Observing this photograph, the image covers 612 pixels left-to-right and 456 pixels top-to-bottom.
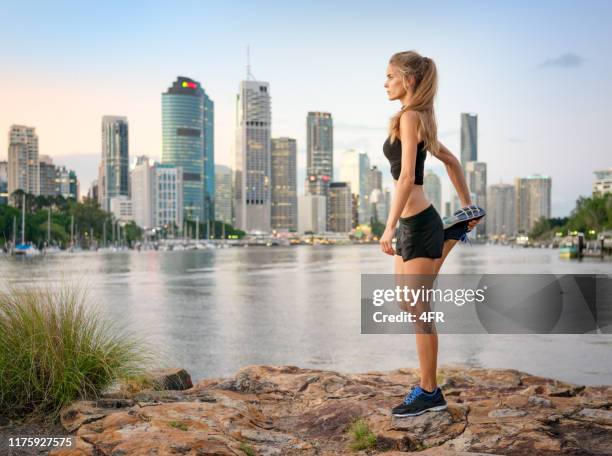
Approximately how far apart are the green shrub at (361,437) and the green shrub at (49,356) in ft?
9.43

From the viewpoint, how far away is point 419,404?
217 inches

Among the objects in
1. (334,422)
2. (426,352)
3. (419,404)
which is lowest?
(334,422)

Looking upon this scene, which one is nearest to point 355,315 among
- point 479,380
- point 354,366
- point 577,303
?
point 354,366

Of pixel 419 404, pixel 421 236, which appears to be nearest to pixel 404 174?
pixel 421 236

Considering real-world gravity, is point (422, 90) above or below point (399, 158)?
above

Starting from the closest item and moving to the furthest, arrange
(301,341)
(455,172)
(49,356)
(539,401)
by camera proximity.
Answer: (455,172)
(539,401)
(49,356)
(301,341)

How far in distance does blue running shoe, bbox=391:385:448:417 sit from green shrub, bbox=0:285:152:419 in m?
3.24

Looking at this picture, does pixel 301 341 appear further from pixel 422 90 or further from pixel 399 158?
pixel 422 90

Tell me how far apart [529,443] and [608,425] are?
32.0 inches

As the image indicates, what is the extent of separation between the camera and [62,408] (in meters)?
6.45

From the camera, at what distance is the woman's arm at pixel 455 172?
18.7ft

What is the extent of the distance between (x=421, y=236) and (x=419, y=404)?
4.60 feet

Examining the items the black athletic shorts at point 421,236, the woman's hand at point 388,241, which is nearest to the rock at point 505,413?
the black athletic shorts at point 421,236

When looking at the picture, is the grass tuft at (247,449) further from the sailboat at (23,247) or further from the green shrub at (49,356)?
the sailboat at (23,247)
